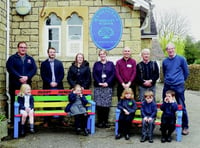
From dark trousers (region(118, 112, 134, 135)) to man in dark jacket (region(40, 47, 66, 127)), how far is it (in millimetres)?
1867

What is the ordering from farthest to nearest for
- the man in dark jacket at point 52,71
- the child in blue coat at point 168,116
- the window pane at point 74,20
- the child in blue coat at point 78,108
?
the window pane at point 74,20 < the man in dark jacket at point 52,71 < the child in blue coat at point 78,108 < the child in blue coat at point 168,116

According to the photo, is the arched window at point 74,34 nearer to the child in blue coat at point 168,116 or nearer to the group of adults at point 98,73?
the group of adults at point 98,73

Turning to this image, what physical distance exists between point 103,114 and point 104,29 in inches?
Result: 89.7

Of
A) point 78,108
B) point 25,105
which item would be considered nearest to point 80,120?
point 78,108

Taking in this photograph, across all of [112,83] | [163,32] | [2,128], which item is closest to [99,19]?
[112,83]

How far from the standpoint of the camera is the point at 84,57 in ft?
30.0

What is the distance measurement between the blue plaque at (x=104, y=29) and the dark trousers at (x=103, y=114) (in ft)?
5.39

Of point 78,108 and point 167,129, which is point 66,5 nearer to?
point 78,108

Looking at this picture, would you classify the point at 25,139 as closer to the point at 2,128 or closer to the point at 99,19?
the point at 2,128

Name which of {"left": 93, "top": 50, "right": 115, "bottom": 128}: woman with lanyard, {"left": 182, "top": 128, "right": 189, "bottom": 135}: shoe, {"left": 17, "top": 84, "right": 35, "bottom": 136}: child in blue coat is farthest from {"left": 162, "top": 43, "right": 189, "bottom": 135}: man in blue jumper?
{"left": 17, "top": 84, "right": 35, "bottom": 136}: child in blue coat

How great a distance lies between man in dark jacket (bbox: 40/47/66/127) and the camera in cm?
834

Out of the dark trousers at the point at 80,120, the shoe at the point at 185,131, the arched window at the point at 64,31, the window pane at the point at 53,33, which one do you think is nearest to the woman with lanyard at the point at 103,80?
the arched window at the point at 64,31

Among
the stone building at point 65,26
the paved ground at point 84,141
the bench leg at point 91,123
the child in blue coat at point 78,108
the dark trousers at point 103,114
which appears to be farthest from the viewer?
the stone building at point 65,26

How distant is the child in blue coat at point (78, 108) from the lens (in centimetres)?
764
